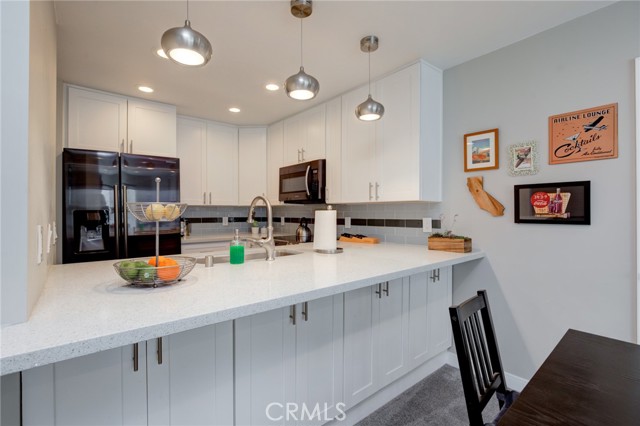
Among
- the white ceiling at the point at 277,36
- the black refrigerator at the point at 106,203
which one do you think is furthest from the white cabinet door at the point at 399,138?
the black refrigerator at the point at 106,203

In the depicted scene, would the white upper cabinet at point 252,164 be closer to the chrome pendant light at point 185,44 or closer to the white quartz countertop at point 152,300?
the white quartz countertop at point 152,300

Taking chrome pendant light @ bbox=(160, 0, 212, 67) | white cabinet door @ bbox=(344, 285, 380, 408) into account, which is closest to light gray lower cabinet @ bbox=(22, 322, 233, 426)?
white cabinet door @ bbox=(344, 285, 380, 408)

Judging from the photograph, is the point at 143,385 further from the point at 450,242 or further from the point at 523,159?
the point at 523,159

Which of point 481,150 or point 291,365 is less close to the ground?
point 481,150

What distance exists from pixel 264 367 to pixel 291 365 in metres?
0.15

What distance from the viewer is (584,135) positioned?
175 centimetres

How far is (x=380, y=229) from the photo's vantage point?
294 centimetres

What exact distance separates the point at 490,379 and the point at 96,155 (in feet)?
10.1

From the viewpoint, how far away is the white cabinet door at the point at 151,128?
2951 mm

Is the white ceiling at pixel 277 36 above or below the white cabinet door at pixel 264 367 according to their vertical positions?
above

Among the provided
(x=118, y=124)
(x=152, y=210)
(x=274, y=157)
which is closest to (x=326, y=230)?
(x=152, y=210)

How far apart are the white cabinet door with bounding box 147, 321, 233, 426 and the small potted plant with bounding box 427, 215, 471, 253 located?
1.61m

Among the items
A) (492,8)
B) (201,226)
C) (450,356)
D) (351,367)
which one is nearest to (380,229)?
(450,356)

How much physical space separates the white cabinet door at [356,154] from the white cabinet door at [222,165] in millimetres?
1703
